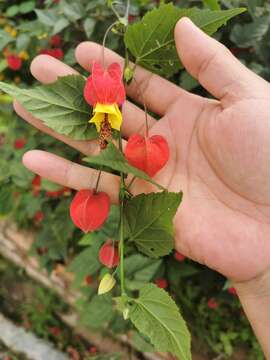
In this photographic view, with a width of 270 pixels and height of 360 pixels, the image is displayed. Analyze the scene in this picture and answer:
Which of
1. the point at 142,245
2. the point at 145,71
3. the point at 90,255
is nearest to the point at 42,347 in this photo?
the point at 90,255

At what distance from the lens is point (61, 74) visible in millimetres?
890

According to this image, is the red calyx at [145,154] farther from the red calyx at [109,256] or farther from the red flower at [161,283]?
the red flower at [161,283]

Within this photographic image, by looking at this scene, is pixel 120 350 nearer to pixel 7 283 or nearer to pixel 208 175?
pixel 7 283

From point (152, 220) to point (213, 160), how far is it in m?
0.21

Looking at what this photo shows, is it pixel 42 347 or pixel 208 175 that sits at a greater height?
pixel 208 175

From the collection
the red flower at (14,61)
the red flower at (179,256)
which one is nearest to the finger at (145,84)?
the red flower at (14,61)

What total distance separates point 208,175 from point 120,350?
2.50 ft

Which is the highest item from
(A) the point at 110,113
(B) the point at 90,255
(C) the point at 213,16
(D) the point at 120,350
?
(C) the point at 213,16

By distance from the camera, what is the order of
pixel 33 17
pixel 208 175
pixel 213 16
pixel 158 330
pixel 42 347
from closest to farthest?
pixel 158 330 < pixel 213 16 < pixel 208 175 < pixel 33 17 < pixel 42 347

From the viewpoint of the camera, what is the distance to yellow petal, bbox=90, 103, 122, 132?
2.26 feet

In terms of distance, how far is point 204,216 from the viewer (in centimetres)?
82

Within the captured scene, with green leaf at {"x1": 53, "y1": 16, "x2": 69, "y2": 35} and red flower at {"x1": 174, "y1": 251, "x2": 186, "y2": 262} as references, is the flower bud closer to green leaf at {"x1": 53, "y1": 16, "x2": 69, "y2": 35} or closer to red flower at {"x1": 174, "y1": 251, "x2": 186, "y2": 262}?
red flower at {"x1": 174, "y1": 251, "x2": 186, "y2": 262}

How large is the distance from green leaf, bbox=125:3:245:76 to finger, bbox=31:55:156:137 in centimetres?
12

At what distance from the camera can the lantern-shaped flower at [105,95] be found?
694 mm
